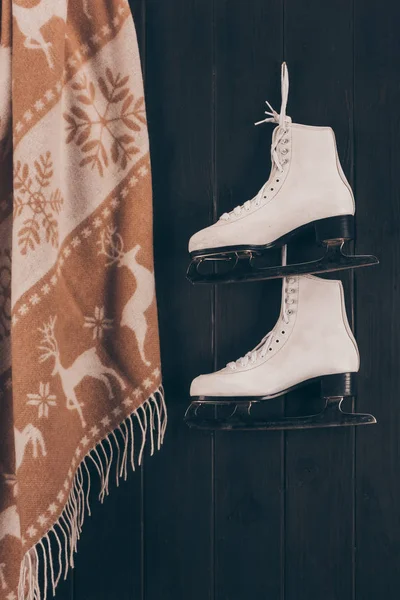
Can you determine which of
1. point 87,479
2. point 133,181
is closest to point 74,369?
point 87,479

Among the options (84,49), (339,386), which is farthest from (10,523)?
(84,49)

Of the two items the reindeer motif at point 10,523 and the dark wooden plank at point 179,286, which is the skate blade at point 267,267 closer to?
the dark wooden plank at point 179,286

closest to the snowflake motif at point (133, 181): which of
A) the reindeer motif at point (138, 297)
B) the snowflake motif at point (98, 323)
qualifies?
the reindeer motif at point (138, 297)

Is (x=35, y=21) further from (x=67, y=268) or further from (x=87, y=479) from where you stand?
(x=87, y=479)

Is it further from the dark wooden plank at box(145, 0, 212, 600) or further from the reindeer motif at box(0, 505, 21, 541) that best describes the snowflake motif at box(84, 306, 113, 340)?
the reindeer motif at box(0, 505, 21, 541)

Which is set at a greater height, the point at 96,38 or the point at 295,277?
the point at 96,38

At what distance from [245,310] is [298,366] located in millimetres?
156

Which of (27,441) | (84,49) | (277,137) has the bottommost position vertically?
(27,441)

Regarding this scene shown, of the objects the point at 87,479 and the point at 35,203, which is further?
the point at 87,479

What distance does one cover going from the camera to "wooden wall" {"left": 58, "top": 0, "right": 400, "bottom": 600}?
1044 mm

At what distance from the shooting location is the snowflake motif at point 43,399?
37.3 inches

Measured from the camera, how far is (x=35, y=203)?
97 centimetres

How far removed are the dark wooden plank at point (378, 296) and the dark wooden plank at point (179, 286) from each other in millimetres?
270

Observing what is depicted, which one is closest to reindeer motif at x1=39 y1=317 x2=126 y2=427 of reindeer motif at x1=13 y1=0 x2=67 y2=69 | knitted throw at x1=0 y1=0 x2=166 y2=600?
knitted throw at x1=0 y1=0 x2=166 y2=600
